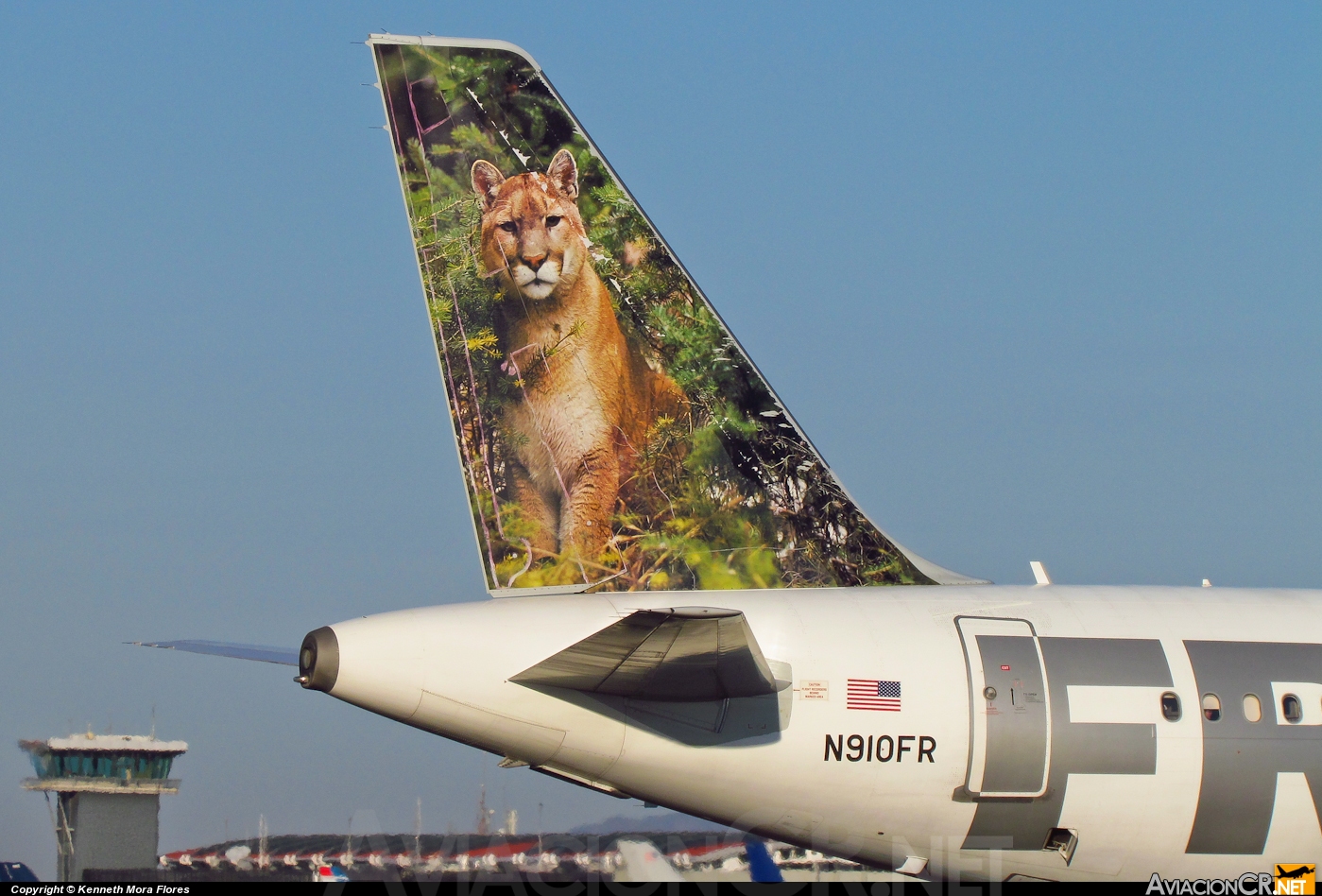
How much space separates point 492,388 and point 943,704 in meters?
4.76

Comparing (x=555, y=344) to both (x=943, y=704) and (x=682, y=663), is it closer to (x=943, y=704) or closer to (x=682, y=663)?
(x=682, y=663)

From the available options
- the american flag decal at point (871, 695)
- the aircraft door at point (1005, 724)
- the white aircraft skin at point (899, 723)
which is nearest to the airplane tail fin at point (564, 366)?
the white aircraft skin at point (899, 723)

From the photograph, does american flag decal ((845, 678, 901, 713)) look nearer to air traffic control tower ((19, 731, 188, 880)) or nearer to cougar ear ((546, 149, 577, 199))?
cougar ear ((546, 149, 577, 199))

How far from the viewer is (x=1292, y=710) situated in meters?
12.8

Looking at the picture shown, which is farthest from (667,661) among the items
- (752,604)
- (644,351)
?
(644,351)

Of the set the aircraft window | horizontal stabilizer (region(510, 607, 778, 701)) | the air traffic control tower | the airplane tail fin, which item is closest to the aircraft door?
the aircraft window

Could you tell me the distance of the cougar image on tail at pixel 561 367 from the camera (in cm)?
1209

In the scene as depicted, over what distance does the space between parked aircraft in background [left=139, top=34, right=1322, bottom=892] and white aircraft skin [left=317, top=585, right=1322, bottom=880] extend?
0.09ft

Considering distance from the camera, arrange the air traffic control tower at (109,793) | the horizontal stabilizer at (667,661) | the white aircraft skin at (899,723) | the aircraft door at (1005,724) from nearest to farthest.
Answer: the horizontal stabilizer at (667,661) < the white aircraft skin at (899,723) < the aircraft door at (1005,724) < the air traffic control tower at (109,793)

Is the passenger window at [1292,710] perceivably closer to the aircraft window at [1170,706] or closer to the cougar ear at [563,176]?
the aircraft window at [1170,706]

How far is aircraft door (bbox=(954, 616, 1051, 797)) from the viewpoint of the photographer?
39.1 feet

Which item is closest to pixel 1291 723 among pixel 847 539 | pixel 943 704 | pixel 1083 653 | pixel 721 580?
pixel 1083 653

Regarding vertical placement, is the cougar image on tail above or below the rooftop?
above

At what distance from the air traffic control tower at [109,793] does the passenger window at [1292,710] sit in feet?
82.9
